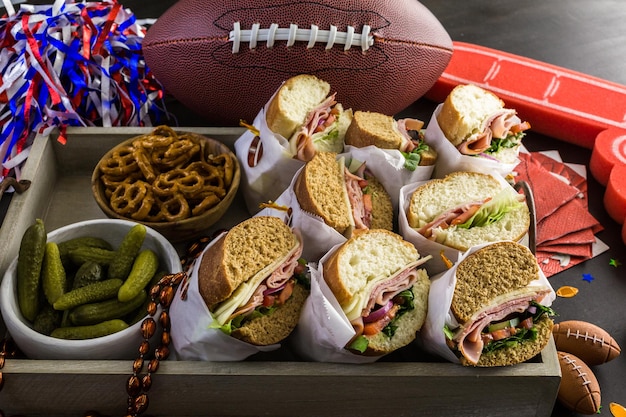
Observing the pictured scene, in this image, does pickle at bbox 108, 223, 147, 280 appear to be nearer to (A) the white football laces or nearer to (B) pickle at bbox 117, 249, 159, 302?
(B) pickle at bbox 117, 249, 159, 302

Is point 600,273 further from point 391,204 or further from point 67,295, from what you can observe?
point 67,295

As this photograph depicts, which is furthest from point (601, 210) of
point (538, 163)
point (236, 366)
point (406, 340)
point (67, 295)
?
point (67, 295)

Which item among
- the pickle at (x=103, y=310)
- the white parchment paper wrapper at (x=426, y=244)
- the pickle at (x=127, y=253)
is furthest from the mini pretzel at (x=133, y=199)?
the white parchment paper wrapper at (x=426, y=244)

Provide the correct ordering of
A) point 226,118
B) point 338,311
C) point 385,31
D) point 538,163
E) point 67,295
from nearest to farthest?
point 338,311 < point 67,295 < point 385,31 < point 226,118 < point 538,163

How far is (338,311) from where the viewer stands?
1.16m

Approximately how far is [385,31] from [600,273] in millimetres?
777

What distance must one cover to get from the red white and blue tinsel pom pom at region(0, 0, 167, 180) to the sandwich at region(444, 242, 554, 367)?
1061 millimetres

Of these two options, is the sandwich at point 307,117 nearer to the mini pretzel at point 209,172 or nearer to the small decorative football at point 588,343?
the mini pretzel at point 209,172

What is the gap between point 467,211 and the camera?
1.37 metres

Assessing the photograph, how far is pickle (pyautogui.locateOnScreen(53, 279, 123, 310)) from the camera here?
4.21 ft

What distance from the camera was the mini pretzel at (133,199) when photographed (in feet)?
4.83

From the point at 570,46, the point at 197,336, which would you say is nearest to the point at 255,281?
the point at 197,336

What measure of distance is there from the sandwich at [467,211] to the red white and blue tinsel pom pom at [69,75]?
887mm

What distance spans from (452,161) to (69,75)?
3.42 ft
